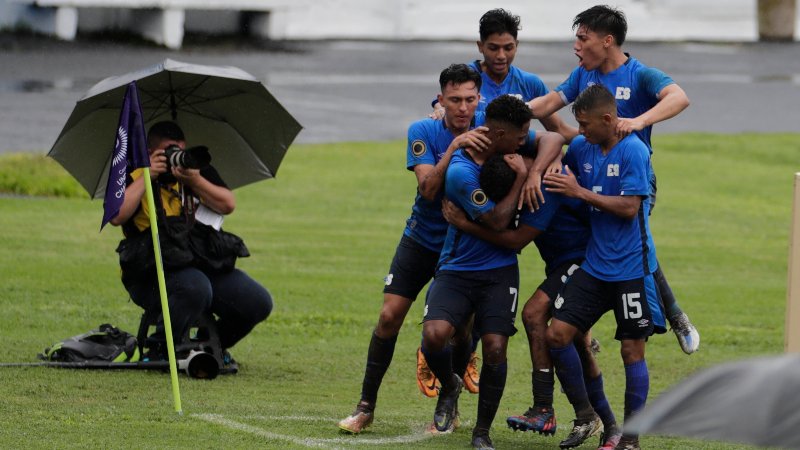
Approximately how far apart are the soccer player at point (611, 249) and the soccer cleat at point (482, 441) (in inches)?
19.9

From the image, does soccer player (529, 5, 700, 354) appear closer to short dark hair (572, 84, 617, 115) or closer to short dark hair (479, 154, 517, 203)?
short dark hair (572, 84, 617, 115)

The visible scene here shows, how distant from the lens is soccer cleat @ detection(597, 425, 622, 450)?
755 cm

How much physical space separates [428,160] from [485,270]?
70 centimetres

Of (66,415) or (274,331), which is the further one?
(274,331)

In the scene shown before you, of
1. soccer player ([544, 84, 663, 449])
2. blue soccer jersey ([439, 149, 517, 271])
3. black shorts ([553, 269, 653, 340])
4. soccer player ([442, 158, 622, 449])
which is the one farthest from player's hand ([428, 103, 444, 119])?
black shorts ([553, 269, 653, 340])

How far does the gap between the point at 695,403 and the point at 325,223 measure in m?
13.4

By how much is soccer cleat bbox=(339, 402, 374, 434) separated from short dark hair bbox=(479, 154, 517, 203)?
4.55ft

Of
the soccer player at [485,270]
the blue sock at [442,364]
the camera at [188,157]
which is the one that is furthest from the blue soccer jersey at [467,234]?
the camera at [188,157]

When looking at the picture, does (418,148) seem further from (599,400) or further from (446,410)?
(599,400)

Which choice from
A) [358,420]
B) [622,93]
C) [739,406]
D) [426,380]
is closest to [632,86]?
[622,93]

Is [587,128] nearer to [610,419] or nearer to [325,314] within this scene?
[610,419]

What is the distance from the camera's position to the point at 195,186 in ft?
30.8

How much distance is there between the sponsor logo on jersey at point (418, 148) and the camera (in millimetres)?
7872

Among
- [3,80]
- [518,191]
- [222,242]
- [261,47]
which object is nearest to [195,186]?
[222,242]
